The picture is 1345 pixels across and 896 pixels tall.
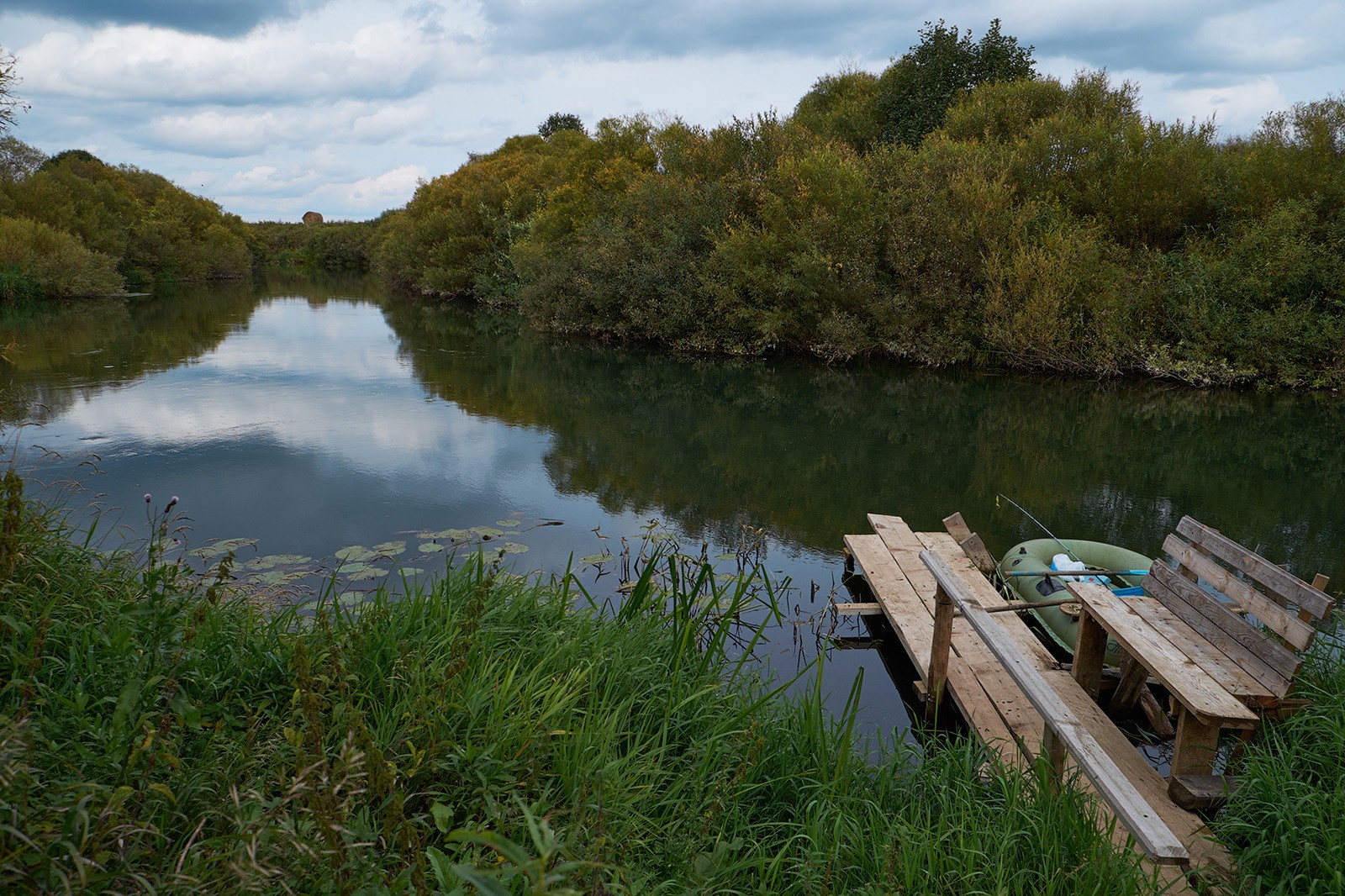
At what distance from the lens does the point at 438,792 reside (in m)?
2.53

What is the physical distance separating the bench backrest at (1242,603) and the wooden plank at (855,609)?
202 centimetres

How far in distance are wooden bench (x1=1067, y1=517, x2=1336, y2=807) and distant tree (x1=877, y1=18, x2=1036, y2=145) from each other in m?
22.7

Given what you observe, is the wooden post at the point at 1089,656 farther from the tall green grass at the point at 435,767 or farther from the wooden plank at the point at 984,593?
the tall green grass at the point at 435,767

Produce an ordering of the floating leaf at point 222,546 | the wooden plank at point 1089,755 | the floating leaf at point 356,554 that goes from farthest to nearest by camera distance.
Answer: the floating leaf at point 356,554 < the floating leaf at point 222,546 < the wooden plank at point 1089,755

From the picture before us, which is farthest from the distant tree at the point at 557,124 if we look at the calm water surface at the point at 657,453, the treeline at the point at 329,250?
the calm water surface at the point at 657,453

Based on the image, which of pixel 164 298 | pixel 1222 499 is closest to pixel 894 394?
pixel 1222 499

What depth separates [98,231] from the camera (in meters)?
35.7

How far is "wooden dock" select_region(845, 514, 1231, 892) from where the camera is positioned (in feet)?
9.64

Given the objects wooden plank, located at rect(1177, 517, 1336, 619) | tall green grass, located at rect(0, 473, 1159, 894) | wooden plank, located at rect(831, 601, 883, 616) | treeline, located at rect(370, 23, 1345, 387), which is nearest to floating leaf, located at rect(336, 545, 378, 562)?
tall green grass, located at rect(0, 473, 1159, 894)

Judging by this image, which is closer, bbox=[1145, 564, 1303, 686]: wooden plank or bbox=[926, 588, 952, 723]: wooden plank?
bbox=[1145, 564, 1303, 686]: wooden plank

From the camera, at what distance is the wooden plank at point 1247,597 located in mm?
3637

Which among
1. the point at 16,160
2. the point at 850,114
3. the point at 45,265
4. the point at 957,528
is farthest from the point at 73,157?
the point at 957,528

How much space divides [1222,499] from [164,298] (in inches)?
1459

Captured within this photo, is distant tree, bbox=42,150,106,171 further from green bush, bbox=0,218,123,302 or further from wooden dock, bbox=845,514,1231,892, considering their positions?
wooden dock, bbox=845,514,1231,892
